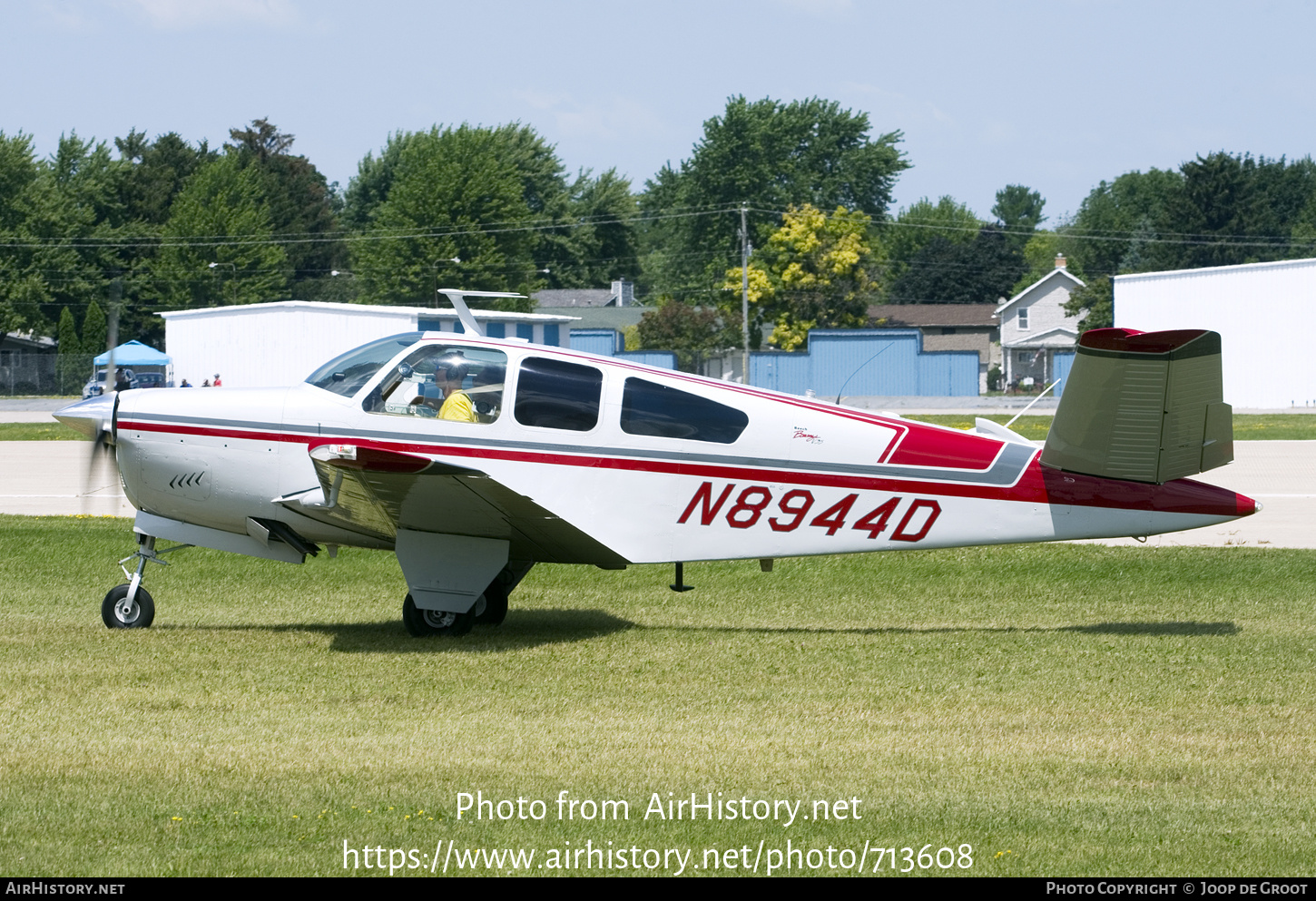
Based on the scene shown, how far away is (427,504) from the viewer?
8914 millimetres

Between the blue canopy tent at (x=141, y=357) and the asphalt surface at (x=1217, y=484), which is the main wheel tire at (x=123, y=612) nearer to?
the asphalt surface at (x=1217, y=484)

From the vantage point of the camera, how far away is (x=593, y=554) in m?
9.59

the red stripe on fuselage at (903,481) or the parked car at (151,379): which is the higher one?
the red stripe on fuselage at (903,481)

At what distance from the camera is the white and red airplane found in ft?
30.1

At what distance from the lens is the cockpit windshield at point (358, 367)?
30.6 ft

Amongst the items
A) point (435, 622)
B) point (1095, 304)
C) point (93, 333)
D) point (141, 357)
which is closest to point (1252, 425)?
point (435, 622)

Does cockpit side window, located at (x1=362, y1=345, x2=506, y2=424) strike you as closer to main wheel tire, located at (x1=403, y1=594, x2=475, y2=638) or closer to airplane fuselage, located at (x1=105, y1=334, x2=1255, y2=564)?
airplane fuselage, located at (x1=105, y1=334, x2=1255, y2=564)

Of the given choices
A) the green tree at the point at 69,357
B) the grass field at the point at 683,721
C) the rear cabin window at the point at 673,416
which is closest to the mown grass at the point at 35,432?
the green tree at the point at 69,357

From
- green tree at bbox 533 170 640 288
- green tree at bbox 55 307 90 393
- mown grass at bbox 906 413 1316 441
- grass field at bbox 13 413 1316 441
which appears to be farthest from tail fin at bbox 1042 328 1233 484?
green tree at bbox 533 170 640 288

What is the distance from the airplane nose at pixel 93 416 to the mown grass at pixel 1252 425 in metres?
A: 23.7

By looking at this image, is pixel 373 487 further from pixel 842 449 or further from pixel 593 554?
pixel 842 449

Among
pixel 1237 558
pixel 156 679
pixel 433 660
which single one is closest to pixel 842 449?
pixel 433 660

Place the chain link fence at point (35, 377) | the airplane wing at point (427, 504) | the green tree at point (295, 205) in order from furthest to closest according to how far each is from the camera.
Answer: the green tree at point (295, 205) → the chain link fence at point (35, 377) → the airplane wing at point (427, 504)

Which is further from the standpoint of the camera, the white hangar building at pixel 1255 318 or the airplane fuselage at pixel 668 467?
the white hangar building at pixel 1255 318
